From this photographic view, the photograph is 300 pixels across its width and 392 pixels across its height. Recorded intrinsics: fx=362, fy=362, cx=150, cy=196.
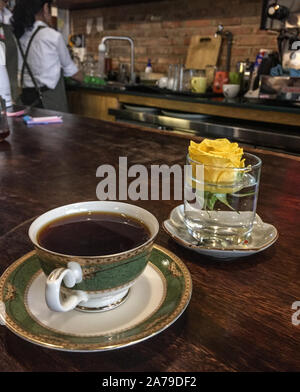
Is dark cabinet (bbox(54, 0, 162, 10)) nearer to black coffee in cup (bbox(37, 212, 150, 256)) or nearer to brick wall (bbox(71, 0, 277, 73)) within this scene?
brick wall (bbox(71, 0, 277, 73))

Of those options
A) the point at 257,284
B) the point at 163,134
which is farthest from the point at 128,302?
the point at 163,134

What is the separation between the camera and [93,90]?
3428 millimetres

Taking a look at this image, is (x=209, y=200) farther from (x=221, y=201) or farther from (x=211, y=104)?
(x=211, y=104)

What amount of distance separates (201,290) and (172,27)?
3.55 metres

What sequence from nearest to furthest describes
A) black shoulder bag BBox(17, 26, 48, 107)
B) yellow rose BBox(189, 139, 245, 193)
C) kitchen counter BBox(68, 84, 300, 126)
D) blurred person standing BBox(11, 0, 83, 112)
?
yellow rose BBox(189, 139, 245, 193) → kitchen counter BBox(68, 84, 300, 126) → blurred person standing BBox(11, 0, 83, 112) → black shoulder bag BBox(17, 26, 48, 107)

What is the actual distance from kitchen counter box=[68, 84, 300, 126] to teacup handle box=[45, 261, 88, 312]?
2.06 metres

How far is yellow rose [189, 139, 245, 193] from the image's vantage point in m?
0.52

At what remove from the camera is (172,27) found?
3.54 meters

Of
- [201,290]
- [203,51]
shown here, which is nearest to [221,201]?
[201,290]

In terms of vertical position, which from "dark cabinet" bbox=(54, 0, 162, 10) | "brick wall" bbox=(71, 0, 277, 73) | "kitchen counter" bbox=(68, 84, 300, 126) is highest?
"dark cabinet" bbox=(54, 0, 162, 10)

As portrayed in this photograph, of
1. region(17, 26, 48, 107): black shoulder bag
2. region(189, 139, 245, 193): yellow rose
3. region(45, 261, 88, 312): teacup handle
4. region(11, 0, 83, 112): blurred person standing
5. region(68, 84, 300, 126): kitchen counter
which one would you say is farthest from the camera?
region(17, 26, 48, 107): black shoulder bag

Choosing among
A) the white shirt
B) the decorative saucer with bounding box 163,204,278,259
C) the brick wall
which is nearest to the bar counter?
the decorative saucer with bounding box 163,204,278,259

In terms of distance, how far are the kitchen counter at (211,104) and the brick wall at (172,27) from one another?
703 millimetres

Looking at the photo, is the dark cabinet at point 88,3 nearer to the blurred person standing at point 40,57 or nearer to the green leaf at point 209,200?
the blurred person standing at point 40,57
